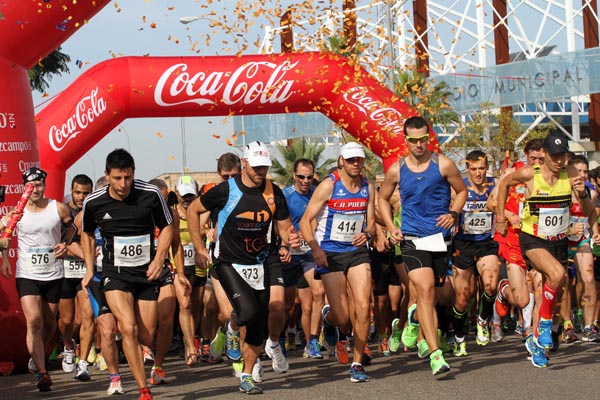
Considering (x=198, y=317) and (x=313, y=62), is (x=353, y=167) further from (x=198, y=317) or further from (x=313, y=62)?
(x=313, y=62)

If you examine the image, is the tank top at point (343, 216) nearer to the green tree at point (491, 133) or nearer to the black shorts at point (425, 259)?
the black shorts at point (425, 259)

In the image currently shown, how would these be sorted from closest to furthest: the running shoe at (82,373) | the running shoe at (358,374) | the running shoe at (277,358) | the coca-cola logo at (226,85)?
the running shoe at (358,374), the running shoe at (277,358), the running shoe at (82,373), the coca-cola logo at (226,85)

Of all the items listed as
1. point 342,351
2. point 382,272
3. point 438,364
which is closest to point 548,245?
point 438,364

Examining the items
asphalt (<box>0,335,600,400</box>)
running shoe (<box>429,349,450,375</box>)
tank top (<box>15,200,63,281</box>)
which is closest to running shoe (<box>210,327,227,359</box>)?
asphalt (<box>0,335,600,400</box>)

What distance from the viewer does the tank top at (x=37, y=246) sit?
10.6 meters

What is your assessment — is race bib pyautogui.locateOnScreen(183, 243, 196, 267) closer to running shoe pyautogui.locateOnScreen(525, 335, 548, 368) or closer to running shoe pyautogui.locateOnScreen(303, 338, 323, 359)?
running shoe pyautogui.locateOnScreen(303, 338, 323, 359)

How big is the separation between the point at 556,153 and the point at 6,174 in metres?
5.95

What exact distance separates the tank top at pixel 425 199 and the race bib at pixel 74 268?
394 centimetres

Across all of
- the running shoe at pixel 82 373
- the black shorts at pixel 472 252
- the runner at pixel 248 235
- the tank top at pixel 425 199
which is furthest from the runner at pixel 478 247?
the running shoe at pixel 82 373

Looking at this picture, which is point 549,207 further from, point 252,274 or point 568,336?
point 252,274

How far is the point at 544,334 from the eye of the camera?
9742mm

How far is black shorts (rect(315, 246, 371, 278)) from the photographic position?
9852 millimetres

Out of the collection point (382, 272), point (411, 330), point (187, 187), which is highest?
point (187, 187)

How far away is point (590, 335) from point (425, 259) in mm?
3595
